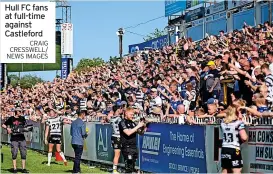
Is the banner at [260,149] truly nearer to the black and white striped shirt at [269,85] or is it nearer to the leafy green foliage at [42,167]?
the black and white striped shirt at [269,85]

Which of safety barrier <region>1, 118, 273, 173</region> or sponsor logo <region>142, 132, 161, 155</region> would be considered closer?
safety barrier <region>1, 118, 273, 173</region>

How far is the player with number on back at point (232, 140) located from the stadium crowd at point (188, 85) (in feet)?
0.91

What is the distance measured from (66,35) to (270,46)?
35.9 m

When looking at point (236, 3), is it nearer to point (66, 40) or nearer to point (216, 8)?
point (216, 8)

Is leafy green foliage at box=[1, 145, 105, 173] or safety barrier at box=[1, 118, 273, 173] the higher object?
safety barrier at box=[1, 118, 273, 173]

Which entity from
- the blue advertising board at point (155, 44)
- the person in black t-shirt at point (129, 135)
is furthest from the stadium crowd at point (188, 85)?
the blue advertising board at point (155, 44)

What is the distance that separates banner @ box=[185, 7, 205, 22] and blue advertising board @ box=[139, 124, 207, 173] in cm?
2914

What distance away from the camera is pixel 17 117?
22625 mm

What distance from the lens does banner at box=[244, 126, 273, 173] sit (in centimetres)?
1355

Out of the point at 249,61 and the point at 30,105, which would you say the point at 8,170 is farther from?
the point at 30,105

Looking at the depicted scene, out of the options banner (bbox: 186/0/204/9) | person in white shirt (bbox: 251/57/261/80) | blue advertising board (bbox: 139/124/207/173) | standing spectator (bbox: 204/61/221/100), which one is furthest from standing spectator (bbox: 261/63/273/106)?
banner (bbox: 186/0/204/9)

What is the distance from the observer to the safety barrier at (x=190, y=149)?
13859 mm

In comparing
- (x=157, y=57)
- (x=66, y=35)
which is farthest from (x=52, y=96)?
(x=66, y=35)

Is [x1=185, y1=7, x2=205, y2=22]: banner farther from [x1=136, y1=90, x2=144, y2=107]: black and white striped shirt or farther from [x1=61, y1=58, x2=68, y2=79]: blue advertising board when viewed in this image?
[x1=136, y1=90, x2=144, y2=107]: black and white striped shirt
